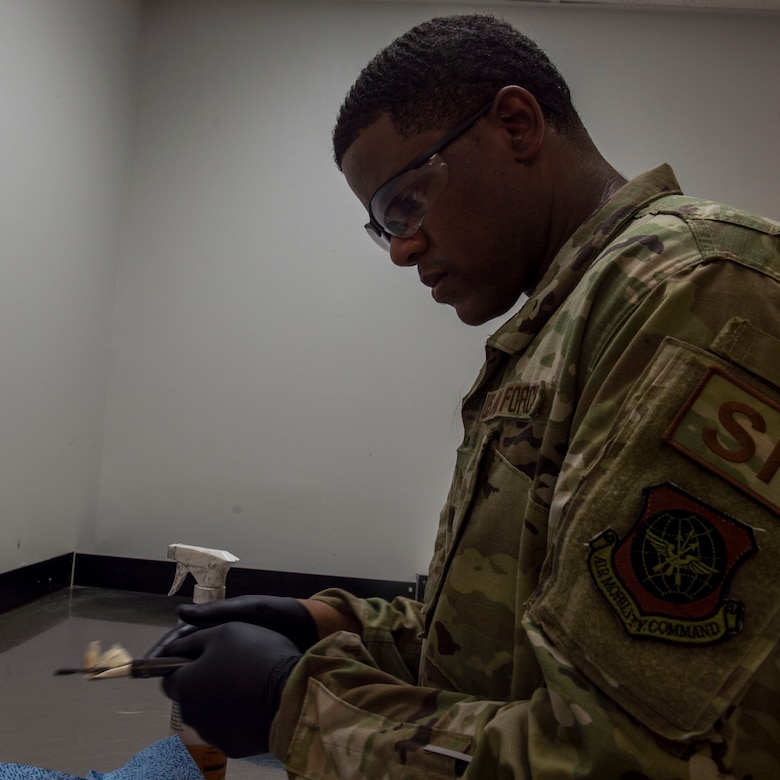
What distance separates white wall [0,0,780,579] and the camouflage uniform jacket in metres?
1.82

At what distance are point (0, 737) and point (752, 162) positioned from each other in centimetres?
283

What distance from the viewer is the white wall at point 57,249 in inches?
80.7

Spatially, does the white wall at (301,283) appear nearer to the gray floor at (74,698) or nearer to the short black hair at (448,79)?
the gray floor at (74,698)

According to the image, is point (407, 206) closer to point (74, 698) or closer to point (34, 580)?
point (74, 698)

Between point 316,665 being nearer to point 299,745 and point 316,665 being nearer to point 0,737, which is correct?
point 299,745

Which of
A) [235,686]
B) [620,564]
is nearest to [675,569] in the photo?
[620,564]

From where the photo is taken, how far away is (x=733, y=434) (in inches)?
19.7

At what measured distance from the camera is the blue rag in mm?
1047

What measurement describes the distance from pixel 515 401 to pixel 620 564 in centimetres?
24

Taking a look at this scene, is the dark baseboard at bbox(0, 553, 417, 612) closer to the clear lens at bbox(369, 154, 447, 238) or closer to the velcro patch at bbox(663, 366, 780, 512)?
the clear lens at bbox(369, 154, 447, 238)

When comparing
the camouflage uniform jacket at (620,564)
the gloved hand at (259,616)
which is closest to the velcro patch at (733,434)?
the camouflage uniform jacket at (620,564)

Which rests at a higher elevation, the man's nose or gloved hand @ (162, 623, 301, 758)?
the man's nose

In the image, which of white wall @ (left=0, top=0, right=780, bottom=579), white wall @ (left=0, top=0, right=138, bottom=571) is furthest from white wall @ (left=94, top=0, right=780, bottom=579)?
white wall @ (left=0, top=0, right=138, bottom=571)

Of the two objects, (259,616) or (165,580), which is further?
(165,580)
